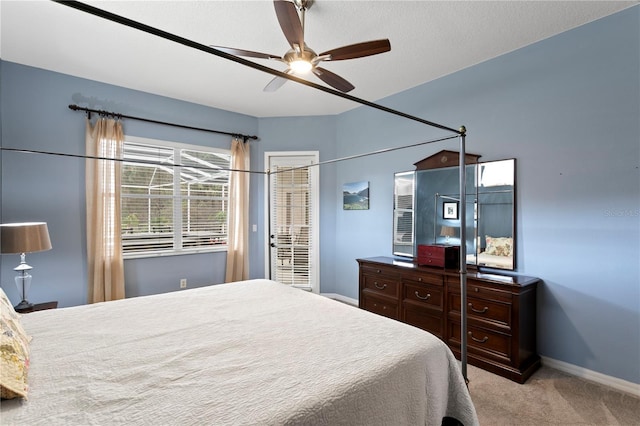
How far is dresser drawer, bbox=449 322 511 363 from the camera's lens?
250cm

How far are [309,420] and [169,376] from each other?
58 cm

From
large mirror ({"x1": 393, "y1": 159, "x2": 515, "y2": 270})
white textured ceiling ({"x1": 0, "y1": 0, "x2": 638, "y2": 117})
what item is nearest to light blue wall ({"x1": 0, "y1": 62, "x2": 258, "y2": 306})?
white textured ceiling ({"x1": 0, "y1": 0, "x2": 638, "y2": 117})

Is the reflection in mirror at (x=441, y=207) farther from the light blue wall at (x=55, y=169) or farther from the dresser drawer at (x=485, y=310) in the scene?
the light blue wall at (x=55, y=169)

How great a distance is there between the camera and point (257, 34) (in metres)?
2.64

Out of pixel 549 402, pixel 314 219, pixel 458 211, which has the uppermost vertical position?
pixel 458 211

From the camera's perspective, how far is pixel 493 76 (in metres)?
3.07

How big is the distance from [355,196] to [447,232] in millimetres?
1487

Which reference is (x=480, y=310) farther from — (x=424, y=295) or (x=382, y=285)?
(x=382, y=285)

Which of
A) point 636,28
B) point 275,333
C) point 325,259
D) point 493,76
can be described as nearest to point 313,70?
point 275,333

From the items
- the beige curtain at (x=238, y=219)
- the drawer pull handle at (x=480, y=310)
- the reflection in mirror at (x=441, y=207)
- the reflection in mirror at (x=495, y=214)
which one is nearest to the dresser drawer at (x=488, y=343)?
the drawer pull handle at (x=480, y=310)

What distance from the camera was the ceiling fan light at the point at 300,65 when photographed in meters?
2.06

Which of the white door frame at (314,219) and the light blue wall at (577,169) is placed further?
the white door frame at (314,219)

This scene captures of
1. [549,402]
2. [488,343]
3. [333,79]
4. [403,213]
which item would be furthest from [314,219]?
[549,402]

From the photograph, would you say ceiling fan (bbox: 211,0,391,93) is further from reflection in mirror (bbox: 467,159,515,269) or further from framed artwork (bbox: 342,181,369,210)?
framed artwork (bbox: 342,181,369,210)
